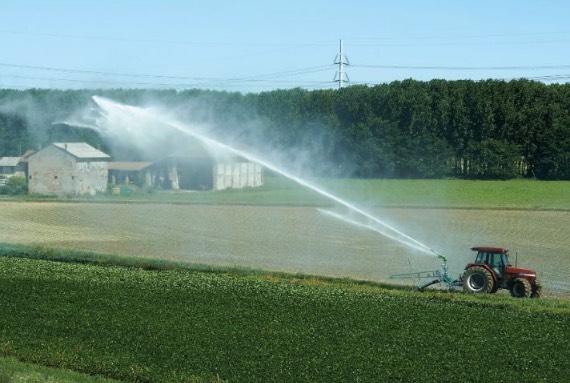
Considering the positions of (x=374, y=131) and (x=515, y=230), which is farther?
(x=374, y=131)

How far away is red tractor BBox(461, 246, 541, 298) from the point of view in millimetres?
31859

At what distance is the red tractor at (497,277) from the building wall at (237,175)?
61580 millimetres

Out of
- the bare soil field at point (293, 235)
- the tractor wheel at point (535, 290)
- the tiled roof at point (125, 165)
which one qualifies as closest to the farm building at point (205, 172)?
the tiled roof at point (125, 165)

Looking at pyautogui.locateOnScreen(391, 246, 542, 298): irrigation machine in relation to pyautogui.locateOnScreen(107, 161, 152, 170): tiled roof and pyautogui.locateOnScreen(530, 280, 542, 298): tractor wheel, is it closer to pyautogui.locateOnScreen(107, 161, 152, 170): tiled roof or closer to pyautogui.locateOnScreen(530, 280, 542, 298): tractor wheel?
pyautogui.locateOnScreen(530, 280, 542, 298): tractor wheel

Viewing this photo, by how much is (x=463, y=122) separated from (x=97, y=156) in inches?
1719

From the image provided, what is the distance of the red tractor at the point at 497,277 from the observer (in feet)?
105

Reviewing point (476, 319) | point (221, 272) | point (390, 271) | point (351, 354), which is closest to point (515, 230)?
point (390, 271)

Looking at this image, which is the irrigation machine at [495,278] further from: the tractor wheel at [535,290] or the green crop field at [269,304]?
the green crop field at [269,304]

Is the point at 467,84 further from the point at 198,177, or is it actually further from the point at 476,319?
the point at 476,319

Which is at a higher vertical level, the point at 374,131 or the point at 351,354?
the point at 374,131

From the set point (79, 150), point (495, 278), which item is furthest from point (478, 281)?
point (79, 150)

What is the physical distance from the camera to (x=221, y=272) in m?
40.1

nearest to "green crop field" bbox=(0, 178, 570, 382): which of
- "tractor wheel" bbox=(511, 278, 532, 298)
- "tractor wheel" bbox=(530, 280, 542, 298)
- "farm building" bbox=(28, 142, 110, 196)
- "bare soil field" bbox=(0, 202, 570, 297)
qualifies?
"bare soil field" bbox=(0, 202, 570, 297)

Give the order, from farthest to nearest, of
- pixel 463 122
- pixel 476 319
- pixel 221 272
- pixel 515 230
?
pixel 463 122, pixel 515 230, pixel 221 272, pixel 476 319
